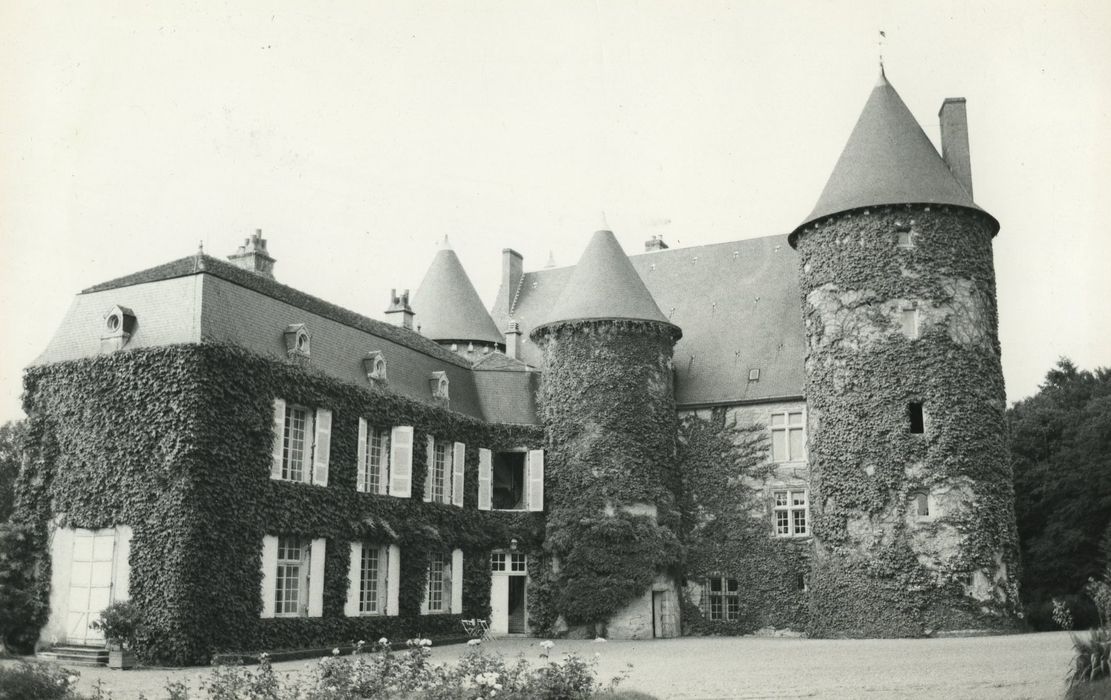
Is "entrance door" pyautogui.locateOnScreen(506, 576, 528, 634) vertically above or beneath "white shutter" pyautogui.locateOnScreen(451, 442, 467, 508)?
beneath

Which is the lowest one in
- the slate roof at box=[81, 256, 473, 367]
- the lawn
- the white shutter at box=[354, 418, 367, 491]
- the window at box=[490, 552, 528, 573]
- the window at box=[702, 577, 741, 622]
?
the lawn

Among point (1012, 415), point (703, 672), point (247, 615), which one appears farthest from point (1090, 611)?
point (247, 615)

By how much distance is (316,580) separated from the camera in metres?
21.4

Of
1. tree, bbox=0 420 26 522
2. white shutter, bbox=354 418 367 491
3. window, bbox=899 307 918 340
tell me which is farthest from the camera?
tree, bbox=0 420 26 522

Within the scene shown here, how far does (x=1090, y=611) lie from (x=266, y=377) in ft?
76.0

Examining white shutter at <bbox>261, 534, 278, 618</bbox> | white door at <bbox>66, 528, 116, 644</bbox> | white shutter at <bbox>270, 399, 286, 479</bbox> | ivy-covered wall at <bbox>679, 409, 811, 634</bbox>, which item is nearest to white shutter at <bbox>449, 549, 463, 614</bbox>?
ivy-covered wall at <bbox>679, 409, 811, 634</bbox>

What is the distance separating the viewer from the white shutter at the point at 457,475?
2644 cm

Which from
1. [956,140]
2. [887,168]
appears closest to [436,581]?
[887,168]

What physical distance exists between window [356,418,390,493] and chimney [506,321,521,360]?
9182mm

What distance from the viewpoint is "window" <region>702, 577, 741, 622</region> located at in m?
28.5

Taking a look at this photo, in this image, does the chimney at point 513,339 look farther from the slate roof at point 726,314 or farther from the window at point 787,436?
the window at point 787,436

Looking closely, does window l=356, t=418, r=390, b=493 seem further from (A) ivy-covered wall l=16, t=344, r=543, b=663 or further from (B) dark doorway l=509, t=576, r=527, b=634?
(B) dark doorway l=509, t=576, r=527, b=634

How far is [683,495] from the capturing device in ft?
96.4

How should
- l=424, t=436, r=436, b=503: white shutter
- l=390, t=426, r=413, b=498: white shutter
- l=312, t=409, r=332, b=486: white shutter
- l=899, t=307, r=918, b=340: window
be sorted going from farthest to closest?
l=899, t=307, r=918, b=340: window, l=424, t=436, r=436, b=503: white shutter, l=390, t=426, r=413, b=498: white shutter, l=312, t=409, r=332, b=486: white shutter
